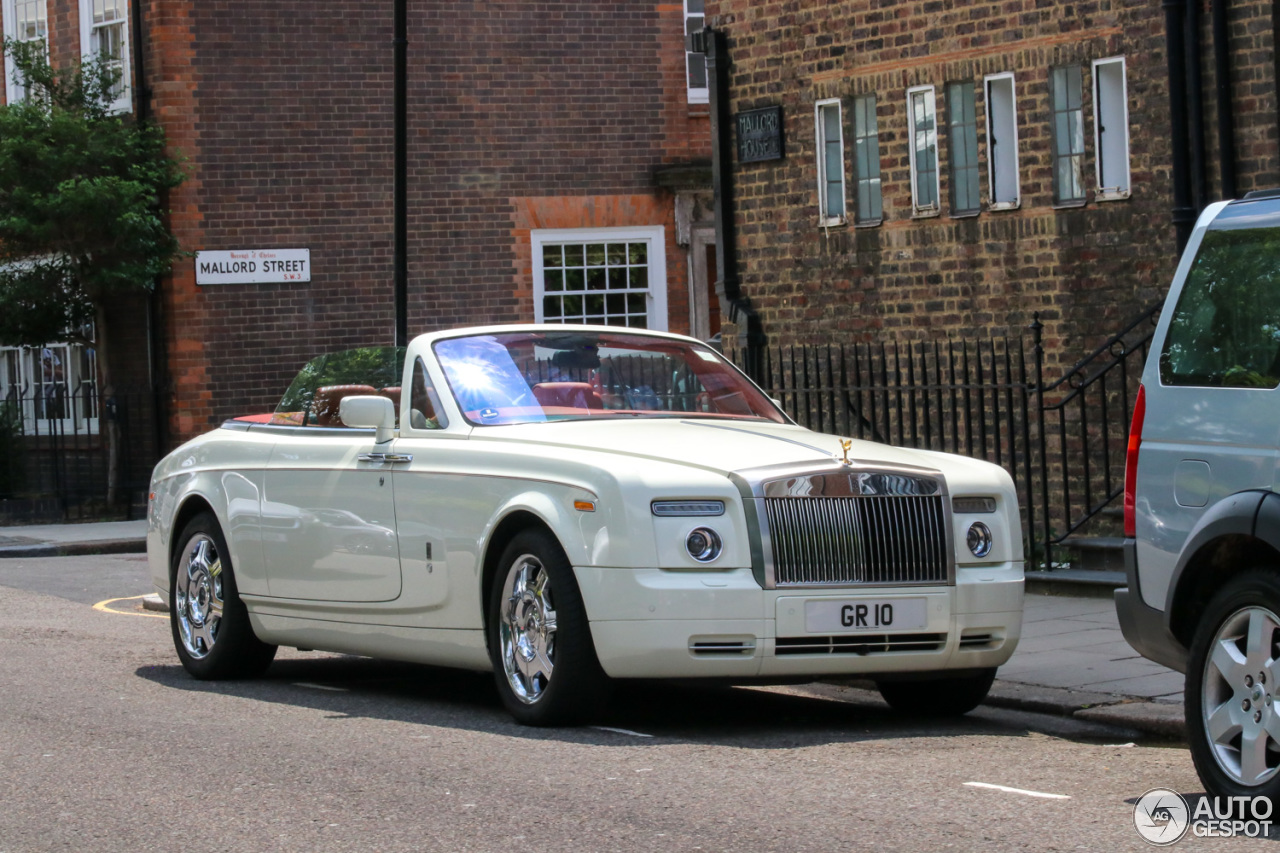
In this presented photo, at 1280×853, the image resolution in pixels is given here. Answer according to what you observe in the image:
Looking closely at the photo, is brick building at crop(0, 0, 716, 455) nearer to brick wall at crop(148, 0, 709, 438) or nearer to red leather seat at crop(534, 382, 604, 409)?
brick wall at crop(148, 0, 709, 438)

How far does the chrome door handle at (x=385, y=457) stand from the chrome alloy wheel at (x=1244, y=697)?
3916 millimetres

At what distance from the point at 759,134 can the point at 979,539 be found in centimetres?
952

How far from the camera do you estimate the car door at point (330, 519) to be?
8.51 meters

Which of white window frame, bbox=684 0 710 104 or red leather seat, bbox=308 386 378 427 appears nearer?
red leather seat, bbox=308 386 378 427

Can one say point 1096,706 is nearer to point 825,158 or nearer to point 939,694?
point 939,694

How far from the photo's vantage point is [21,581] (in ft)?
52.0

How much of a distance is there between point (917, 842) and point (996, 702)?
3.03 metres

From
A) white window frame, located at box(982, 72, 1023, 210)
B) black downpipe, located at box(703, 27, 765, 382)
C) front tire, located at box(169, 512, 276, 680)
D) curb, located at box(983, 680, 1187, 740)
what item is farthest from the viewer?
black downpipe, located at box(703, 27, 765, 382)

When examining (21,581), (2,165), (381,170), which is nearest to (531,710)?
(21,581)

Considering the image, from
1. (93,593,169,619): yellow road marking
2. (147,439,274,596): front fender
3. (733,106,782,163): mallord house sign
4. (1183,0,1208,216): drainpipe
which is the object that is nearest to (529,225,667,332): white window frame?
(733,106,782,163): mallord house sign

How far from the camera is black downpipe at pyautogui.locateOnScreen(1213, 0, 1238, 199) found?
13.0 m
